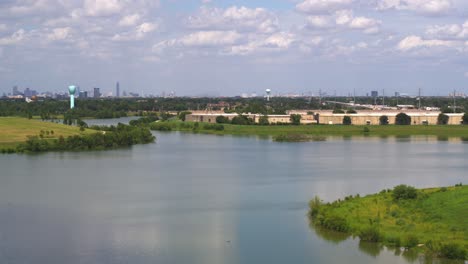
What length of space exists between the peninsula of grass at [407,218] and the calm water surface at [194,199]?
9.2 inches

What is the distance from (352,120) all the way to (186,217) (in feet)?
76.5

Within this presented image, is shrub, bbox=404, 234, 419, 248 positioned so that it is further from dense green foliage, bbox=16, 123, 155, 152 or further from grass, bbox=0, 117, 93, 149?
grass, bbox=0, 117, 93, 149

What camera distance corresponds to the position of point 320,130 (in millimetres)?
29062

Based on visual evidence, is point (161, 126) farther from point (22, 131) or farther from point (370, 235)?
point (370, 235)

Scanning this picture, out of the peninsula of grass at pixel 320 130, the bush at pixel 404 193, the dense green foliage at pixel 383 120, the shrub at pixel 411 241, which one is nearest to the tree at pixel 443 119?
the peninsula of grass at pixel 320 130

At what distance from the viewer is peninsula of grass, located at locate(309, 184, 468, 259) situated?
326 inches

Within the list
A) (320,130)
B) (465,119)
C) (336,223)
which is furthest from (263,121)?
(336,223)

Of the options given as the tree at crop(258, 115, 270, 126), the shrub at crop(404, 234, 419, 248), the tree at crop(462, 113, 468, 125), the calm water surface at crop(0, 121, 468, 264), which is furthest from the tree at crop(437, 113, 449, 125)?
the shrub at crop(404, 234, 419, 248)

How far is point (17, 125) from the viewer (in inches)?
1005

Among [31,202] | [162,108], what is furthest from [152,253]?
[162,108]

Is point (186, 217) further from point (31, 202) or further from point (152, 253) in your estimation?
point (31, 202)

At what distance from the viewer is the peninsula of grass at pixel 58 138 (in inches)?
826

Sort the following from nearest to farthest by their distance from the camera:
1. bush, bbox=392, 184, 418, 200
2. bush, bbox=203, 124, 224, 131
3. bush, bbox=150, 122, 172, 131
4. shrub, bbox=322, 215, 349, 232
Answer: shrub, bbox=322, 215, 349, 232 < bush, bbox=392, 184, 418, 200 < bush, bbox=203, 124, 224, 131 < bush, bbox=150, 122, 172, 131

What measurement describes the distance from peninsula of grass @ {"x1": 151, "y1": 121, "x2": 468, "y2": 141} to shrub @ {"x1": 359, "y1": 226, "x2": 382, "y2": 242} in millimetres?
16995
